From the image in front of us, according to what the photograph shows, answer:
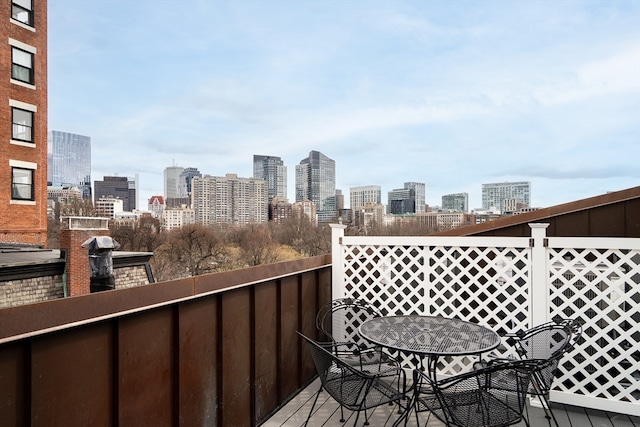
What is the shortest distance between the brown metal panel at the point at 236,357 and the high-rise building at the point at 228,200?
23.8 metres

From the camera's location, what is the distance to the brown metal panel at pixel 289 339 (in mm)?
3176

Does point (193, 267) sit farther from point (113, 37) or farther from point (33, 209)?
point (113, 37)

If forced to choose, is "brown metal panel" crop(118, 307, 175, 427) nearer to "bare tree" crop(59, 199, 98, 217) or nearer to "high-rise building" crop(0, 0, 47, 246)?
"high-rise building" crop(0, 0, 47, 246)

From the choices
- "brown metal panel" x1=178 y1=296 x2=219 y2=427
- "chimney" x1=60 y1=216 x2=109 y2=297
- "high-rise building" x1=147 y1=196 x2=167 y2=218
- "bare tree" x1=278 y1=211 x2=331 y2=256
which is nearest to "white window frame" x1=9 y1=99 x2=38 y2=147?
"chimney" x1=60 y1=216 x2=109 y2=297

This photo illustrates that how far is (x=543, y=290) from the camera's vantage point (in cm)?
323

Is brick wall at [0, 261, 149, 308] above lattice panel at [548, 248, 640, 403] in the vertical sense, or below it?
below

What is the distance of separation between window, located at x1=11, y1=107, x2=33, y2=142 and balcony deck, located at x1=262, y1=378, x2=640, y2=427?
637 inches

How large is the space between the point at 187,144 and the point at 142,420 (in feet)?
137

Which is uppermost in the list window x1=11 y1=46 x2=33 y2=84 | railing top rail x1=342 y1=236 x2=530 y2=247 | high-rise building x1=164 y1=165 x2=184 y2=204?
window x1=11 y1=46 x2=33 y2=84

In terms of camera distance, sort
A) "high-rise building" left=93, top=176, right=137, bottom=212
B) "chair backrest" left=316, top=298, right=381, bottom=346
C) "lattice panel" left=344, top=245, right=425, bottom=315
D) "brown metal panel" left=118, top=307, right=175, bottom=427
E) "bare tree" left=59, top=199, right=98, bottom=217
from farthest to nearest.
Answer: "high-rise building" left=93, top=176, right=137, bottom=212 → "bare tree" left=59, top=199, right=98, bottom=217 → "chair backrest" left=316, top=298, right=381, bottom=346 → "lattice panel" left=344, top=245, right=425, bottom=315 → "brown metal panel" left=118, top=307, right=175, bottom=427

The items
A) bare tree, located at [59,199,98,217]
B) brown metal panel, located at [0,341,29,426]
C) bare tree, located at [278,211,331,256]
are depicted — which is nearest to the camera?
brown metal panel, located at [0,341,29,426]

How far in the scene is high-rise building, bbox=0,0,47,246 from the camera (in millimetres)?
13883

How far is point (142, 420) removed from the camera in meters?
1.88

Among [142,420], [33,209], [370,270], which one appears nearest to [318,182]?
[33,209]
